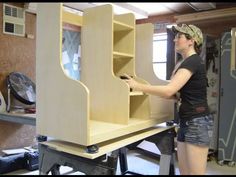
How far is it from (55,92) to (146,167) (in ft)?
8.04

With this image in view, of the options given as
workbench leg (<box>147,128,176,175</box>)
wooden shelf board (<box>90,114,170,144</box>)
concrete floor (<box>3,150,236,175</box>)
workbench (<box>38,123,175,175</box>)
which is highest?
wooden shelf board (<box>90,114,170,144</box>)

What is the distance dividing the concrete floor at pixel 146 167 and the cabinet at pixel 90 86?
4.99ft

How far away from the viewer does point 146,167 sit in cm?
356

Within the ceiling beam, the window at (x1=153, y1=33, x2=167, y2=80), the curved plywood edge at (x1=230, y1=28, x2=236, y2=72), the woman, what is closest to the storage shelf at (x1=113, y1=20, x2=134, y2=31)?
the woman

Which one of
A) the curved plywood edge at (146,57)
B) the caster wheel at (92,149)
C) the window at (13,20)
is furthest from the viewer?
the window at (13,20)

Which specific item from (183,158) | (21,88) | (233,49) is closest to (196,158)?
(183,158)

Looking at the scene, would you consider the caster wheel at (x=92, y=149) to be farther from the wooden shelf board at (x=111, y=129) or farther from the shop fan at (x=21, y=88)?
the shop fan at (x=21, y=88)

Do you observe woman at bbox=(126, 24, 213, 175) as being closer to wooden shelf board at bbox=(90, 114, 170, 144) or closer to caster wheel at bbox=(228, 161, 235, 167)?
wooden shelf board at bbox=(90, 114, 170, 144)

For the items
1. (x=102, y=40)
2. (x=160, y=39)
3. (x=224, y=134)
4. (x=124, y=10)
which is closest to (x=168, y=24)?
(x=160, y=39)

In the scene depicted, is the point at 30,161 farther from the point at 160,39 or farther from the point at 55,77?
the point at 160,39

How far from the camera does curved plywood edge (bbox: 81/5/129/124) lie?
1800 millimetres

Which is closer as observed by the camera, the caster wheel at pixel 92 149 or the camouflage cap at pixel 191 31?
the caster wheel at pixel 92 149

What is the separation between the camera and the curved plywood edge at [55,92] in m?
1.38

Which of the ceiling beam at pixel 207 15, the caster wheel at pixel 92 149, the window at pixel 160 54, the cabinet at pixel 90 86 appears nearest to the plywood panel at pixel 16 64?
the cabinet at pixel 90 86
